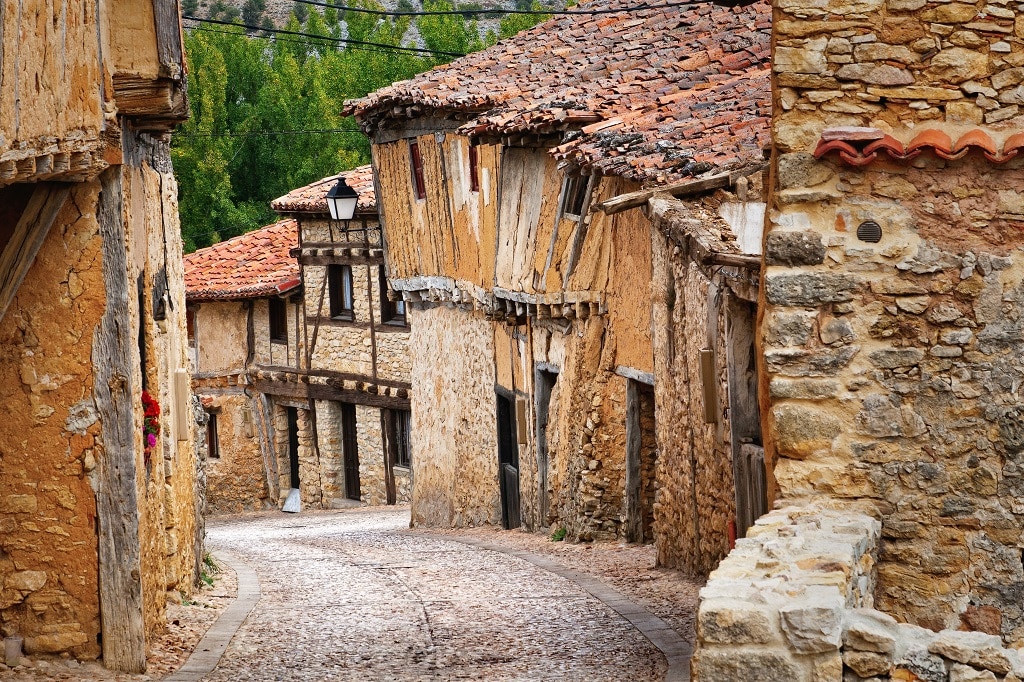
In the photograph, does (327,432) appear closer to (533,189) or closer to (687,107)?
(533,189)

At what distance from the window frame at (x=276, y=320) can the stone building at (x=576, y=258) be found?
21.7 feet

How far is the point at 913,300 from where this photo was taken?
5402 millimetres

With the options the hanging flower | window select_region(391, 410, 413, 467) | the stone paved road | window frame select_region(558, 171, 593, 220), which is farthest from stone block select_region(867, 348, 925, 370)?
window select_region(391, 410, 413, 467)

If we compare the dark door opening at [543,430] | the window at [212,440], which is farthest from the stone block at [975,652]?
the window at [212,440]

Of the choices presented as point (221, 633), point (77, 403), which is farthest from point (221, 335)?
point (77, 403)

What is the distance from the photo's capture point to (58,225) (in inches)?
287

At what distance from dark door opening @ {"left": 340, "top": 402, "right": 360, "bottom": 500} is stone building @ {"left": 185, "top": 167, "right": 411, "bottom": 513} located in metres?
0.02

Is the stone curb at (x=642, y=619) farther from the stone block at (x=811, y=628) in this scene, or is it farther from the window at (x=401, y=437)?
the window at (x=401, y=437)

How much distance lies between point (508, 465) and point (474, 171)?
3.45 m

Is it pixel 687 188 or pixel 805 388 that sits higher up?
pixel 687 188

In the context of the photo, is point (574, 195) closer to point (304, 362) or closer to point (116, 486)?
point (116, 486)

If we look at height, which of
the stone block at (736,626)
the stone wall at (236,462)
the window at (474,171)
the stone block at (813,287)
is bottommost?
the stone wall at (236,462)

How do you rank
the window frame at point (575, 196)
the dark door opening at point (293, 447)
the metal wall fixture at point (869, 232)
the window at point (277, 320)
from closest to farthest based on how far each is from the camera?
1. the metal wall fixture at point (869, 232)
2. the window frame at point (575, 196)
3. the window at point (277, 320)
4. the dark door opening at point (293, 447)

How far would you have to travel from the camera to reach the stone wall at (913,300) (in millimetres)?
5391
